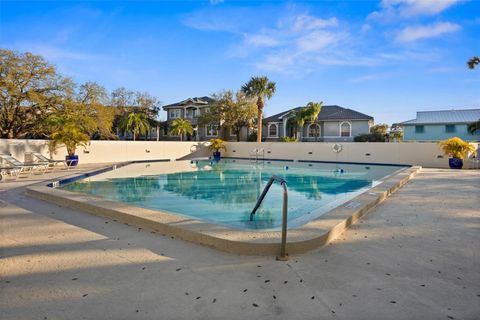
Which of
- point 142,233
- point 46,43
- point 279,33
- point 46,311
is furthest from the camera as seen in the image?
point 279,33

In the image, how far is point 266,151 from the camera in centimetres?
2464

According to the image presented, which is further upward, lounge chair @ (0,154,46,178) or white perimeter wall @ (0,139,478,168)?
white perimeter wall @ (0,139,478,168)

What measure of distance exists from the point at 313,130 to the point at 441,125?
12.4 m

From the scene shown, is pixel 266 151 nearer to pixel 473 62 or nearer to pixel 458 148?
pixel 458 148

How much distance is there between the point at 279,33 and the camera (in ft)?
56.1

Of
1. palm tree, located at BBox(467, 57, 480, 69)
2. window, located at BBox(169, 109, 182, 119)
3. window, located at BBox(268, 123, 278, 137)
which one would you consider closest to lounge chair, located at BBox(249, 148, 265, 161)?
window, located at BBox(268, 123, 278, 137)

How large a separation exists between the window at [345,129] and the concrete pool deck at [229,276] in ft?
93.8

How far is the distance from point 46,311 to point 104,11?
13.6 metres

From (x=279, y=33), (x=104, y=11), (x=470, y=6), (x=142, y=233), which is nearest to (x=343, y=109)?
(x=279, y=33)

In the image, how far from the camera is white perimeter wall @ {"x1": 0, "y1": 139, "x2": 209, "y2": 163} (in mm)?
15516

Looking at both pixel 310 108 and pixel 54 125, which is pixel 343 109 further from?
pixel 54 125

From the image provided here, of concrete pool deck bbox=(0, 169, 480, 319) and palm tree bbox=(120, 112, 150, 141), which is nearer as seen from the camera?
concrete pool deck bbox=(0, 169, 480, 319)

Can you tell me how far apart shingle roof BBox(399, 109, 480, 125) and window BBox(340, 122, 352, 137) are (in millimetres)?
5298

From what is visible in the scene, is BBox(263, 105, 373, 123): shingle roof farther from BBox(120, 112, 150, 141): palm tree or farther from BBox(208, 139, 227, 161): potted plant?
BBox(120, 112, 150, 141): palm tree
